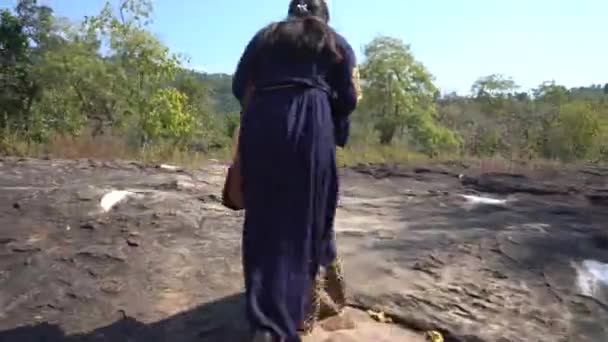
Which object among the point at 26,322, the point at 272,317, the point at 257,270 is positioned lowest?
the point at 26,322

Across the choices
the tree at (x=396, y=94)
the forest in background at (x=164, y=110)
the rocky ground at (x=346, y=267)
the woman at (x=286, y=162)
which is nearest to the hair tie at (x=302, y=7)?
the woman at (x=286, y=162)

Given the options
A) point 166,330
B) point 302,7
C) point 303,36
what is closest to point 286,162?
point 303,36

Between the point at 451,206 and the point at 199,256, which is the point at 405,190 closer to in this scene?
the point at 451,206

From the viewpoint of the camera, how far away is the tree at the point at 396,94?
2564 centimetres

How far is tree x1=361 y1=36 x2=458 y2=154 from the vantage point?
84.1 feet

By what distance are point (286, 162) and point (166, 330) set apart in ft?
3.67

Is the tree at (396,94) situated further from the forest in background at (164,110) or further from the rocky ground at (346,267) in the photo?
the rocky ground at (346,267)

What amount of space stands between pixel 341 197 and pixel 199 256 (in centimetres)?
270

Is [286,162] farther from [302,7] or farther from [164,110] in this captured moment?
[164,110]

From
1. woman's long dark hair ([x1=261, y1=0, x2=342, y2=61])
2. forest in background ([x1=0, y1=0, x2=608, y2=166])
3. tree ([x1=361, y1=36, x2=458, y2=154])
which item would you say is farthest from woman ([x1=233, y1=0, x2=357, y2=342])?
tree ([x1=361, y1=36, x2=458, y2=154])

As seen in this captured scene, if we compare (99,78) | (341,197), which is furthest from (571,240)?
(99,78)

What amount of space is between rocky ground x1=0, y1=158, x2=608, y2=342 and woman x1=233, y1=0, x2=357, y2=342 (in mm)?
516

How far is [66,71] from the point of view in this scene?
2033cm

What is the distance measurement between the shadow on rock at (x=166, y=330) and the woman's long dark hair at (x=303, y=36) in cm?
125
